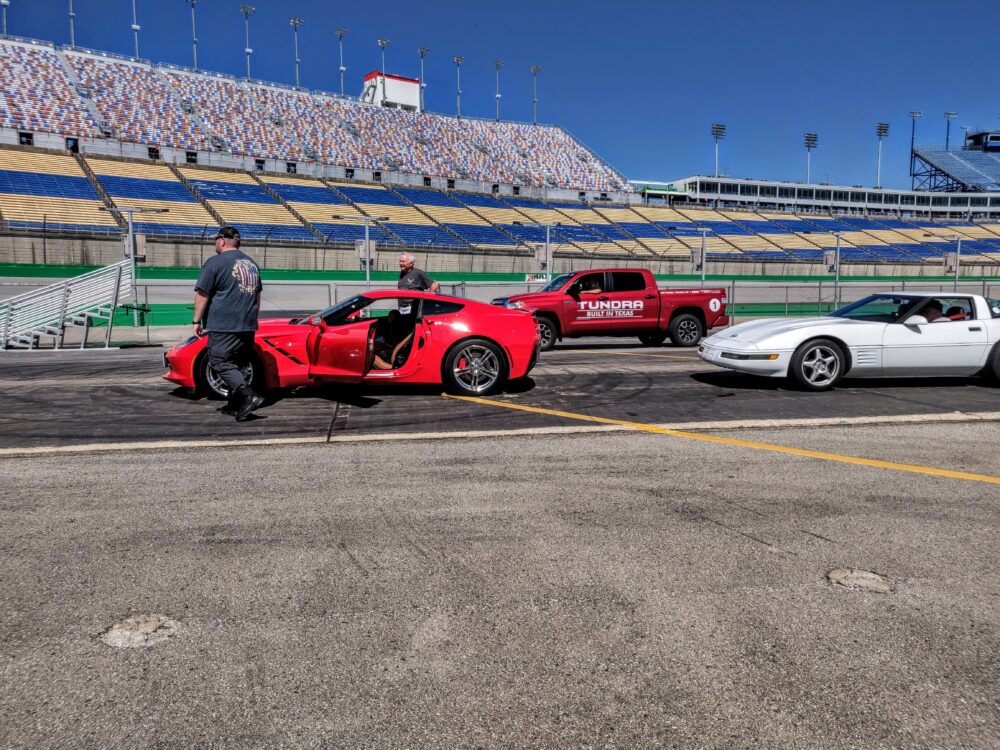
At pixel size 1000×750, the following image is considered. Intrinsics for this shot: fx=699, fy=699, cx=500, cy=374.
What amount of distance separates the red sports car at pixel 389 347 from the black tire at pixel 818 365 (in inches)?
127

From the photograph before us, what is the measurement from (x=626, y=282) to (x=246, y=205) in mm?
35462

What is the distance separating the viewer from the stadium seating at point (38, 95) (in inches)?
1790

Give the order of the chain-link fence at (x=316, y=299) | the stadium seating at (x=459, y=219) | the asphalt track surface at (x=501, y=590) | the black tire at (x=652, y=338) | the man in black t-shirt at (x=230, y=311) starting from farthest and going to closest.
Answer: the stadium seating at (x=459, y=219) < the chain-link fence at (x=316, y=299) < the black tire at (x=652, y=338) < the man in black t-shirt at (x=230, y=311) < the asphalt track surface at (x=501, y=590)

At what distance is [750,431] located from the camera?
648 centimetres

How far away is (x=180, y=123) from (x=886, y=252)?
59.8m

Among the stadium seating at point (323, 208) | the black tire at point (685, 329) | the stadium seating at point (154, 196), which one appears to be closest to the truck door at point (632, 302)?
the black tire at point (685, 329)

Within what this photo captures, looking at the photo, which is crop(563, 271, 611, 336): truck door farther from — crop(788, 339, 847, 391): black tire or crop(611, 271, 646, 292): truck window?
crop(788, 339, 847, 391): black tire

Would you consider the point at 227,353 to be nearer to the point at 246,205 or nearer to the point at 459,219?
the point at 246,205

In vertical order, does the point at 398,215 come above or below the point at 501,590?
above

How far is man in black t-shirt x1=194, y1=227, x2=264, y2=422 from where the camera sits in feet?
22.2

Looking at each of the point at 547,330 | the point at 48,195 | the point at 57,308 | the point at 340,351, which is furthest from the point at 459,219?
the point at 340,351

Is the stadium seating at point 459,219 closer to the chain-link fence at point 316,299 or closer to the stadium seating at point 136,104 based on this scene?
the chain-link fence at point 316,299

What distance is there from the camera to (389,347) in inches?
333

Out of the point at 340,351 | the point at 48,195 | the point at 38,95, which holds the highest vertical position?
the point at 38,95
